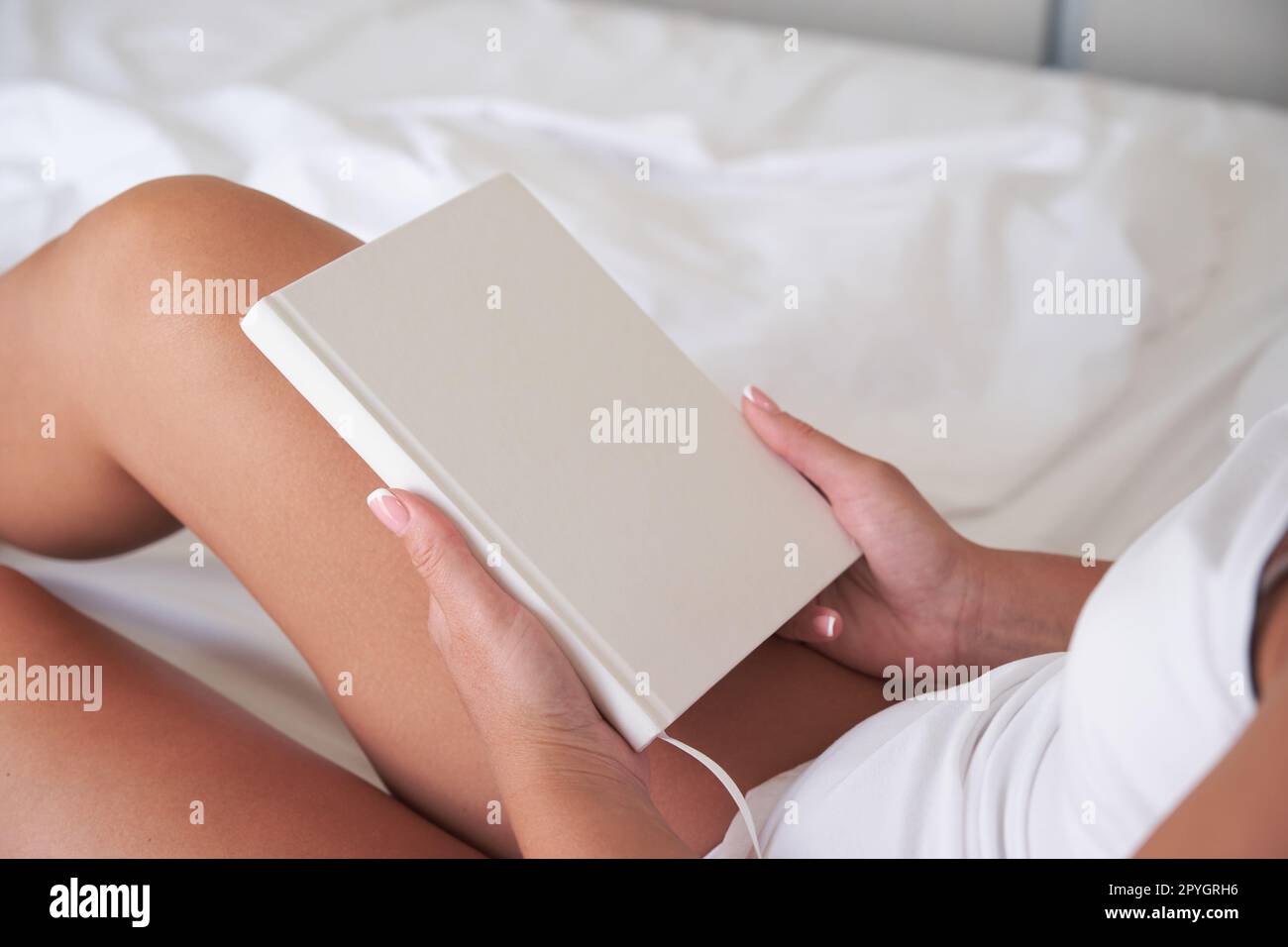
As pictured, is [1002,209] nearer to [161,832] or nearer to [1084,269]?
[1084,269]

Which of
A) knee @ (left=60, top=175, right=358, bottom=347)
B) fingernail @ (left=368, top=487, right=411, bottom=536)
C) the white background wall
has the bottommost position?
fingernail @ (left=368, top=487, right=411, bottom=536)

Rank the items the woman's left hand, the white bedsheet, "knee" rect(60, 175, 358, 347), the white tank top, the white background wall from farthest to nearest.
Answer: the white background wall < the white bedsheet < "knee" rect(60, 175, 358, 347) < the woman's left hand < the white tank top

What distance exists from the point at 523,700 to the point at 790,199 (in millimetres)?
640

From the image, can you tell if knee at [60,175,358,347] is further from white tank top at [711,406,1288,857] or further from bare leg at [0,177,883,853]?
white tank top at [711,406,1288,857]

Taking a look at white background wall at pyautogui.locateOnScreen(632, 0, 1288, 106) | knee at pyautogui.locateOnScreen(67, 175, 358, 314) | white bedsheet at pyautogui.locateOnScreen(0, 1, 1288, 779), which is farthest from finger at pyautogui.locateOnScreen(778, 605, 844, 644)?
white background wall at pyautogui.locateOnScreen(632, 0, 1288, 106)

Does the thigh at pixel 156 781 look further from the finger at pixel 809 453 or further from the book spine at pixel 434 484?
the finger at pixel 809 453

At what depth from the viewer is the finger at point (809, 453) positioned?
2.18 ft

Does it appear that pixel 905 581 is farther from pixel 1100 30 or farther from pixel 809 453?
pixel 1100 30

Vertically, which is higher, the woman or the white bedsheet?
the white bedsheet

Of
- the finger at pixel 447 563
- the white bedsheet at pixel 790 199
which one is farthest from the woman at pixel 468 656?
the white bedsheet at pixel 790 199

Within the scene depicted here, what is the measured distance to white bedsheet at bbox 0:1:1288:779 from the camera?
0.87 metres

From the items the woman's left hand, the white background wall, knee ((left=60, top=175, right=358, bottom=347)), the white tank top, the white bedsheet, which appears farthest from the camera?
the white background wall

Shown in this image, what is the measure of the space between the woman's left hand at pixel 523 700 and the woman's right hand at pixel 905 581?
0.62 ft

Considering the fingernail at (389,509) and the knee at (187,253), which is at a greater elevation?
the knee at (187,253)
